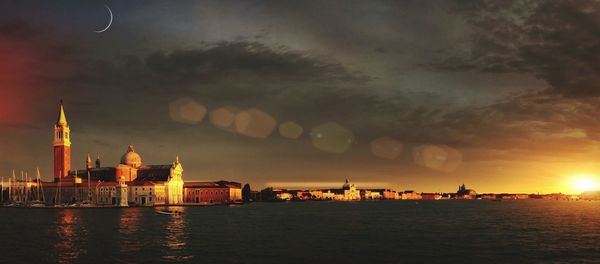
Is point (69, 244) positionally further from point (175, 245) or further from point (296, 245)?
point (296, 245)

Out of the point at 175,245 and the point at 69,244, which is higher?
the point at 69,244

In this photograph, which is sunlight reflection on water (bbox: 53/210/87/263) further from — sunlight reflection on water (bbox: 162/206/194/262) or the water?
sunlight reflection on water (bbox: 162/206/194/262)

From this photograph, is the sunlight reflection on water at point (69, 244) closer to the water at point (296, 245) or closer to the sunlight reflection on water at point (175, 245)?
the water at point (296, 245)

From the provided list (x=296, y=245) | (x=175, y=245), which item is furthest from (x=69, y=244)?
(x=296, y=245)

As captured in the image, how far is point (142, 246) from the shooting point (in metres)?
61.8

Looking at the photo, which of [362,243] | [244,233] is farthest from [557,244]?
[244,233]

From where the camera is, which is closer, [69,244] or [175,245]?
[175,245]

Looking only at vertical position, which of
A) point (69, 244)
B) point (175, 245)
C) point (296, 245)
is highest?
point (69, 244)

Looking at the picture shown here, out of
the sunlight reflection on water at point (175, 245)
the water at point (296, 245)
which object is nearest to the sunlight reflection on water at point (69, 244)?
the water at point (296, 245)

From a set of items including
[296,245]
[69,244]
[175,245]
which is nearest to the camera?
[296,245]

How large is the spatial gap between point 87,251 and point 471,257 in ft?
116

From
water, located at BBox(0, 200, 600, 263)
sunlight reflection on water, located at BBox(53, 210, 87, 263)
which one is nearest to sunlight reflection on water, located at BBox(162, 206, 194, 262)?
water, located at BBox(0, 200, 600, 263)

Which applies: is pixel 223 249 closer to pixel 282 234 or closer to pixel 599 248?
pixel 282 234

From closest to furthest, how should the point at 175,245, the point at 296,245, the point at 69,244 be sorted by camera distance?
the point at 296,245 < the point at 175,245 < the point at 69,244
